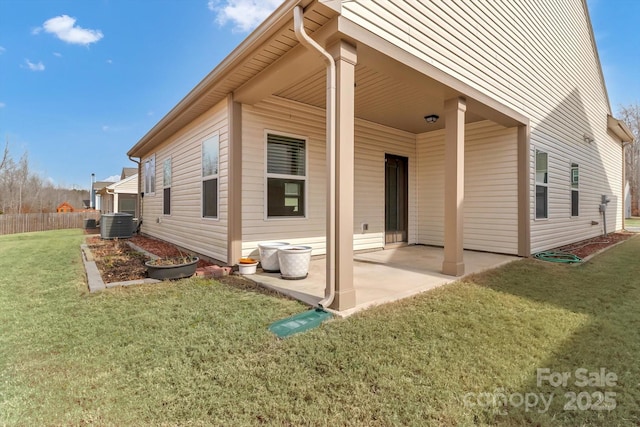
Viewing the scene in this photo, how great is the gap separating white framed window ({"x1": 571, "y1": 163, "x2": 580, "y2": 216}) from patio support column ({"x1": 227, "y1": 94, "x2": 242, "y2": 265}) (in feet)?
29.7

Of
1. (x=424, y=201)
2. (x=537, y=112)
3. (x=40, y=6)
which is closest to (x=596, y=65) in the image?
(x=537, y=112)

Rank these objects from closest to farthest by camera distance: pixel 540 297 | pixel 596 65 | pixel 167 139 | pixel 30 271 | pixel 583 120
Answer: pixel 540 297, pixel 30 271, pixel 167 139, pixel 583 120, pixel 596 65

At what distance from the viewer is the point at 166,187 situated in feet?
28.1

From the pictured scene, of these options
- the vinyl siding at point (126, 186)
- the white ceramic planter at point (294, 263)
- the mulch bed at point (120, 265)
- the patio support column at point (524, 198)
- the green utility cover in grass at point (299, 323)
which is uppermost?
the vinyl siding at point (126, 186)

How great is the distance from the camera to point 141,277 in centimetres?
466

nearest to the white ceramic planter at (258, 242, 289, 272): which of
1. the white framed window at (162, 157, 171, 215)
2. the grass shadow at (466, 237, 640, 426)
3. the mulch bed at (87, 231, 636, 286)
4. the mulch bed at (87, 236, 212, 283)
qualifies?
the mulch bed at (87, 231, 636, 286)

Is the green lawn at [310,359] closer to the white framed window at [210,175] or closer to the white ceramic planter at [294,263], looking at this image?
the white ceramic planter at [294,263]

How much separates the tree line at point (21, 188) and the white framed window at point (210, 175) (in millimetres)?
23817

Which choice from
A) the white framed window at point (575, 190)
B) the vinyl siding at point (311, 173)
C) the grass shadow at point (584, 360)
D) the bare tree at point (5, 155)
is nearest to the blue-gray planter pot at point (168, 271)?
the vinyl siding at point (311, 173)

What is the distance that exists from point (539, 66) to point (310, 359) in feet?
27.2

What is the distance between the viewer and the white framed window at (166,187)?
8.36 m

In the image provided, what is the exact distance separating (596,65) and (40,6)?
56.0ft

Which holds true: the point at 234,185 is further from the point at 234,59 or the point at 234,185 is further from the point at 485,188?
the point at 485,188

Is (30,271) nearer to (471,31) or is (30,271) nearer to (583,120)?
(471,31)
